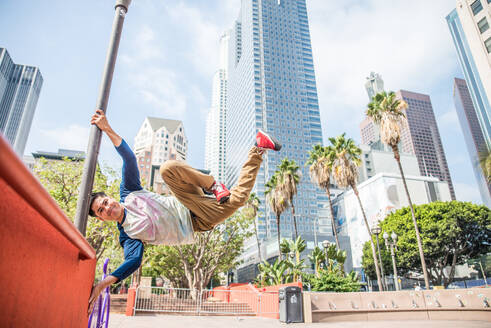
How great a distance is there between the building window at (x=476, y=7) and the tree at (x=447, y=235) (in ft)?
72.7

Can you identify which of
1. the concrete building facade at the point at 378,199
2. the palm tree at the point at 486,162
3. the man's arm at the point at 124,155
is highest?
the concrete building facade at the point at 378,199

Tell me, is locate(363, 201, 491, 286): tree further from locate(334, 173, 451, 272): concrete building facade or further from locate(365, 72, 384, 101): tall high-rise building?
locate(365, 72, 384, 101): tall high-rise building

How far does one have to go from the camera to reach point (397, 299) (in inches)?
603

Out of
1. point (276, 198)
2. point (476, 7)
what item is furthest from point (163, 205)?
point (476, 7)

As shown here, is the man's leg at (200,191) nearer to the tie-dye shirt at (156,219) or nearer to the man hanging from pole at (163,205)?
the man hanging from pole at (163,205)

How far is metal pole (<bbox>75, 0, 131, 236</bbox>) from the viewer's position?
128 inches

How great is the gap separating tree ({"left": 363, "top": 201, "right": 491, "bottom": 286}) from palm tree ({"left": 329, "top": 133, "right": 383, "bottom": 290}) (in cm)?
1496

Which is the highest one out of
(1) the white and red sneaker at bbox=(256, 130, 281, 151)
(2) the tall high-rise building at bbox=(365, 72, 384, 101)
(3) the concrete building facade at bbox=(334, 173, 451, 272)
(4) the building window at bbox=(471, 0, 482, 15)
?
(2) the tall high-rise building at bbox=(365, 72, 384, 101)

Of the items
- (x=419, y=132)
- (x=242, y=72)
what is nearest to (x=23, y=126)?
(x=242, y=72)

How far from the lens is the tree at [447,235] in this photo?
36375 millimetres

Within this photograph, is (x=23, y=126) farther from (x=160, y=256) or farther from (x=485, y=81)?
(x=485, y=81)

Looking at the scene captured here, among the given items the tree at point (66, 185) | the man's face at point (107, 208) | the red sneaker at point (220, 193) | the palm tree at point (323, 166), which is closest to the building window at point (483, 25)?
the palm tree at point (323, 166)

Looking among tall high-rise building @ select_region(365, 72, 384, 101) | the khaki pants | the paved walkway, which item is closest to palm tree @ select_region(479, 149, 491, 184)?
the paved walkway

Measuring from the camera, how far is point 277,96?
382ft
